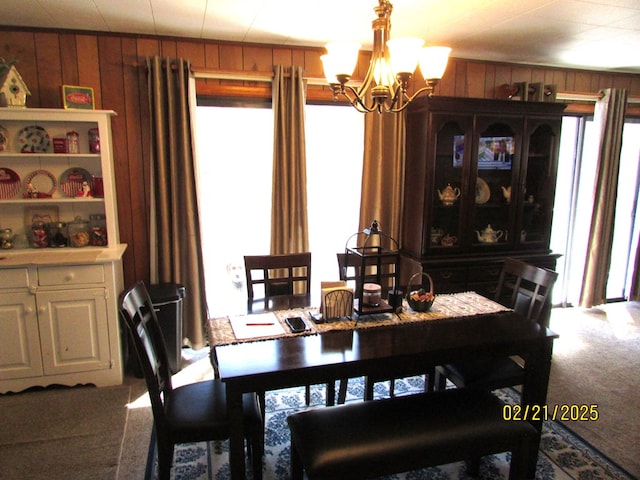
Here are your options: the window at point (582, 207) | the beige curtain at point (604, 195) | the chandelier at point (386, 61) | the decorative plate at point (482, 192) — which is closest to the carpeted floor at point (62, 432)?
the chandelier at point (386, 61)

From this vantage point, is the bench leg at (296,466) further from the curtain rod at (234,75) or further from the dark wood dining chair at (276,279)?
the curtain rod at (234,75)

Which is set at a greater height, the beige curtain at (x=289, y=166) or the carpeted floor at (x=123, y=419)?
the beige curtain at (x=289, y=166)

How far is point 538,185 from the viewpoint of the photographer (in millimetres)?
3758

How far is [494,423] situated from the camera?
5.94ft

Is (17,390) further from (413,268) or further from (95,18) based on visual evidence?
(413,268)

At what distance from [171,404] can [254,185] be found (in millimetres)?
1967

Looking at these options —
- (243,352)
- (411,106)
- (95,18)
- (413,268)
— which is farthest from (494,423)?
(95,18)

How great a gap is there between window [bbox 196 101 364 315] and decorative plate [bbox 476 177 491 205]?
3.21 feet

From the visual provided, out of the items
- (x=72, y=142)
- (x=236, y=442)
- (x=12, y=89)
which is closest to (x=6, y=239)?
(x=72, y=142)

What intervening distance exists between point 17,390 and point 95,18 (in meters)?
2.38

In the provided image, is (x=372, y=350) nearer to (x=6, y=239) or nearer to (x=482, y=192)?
(x=482, y=192)

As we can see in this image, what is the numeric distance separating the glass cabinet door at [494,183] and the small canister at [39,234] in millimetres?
3130

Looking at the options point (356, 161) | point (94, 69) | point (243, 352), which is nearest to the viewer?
point (243, 352)

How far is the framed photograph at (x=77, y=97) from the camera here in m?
2.80
